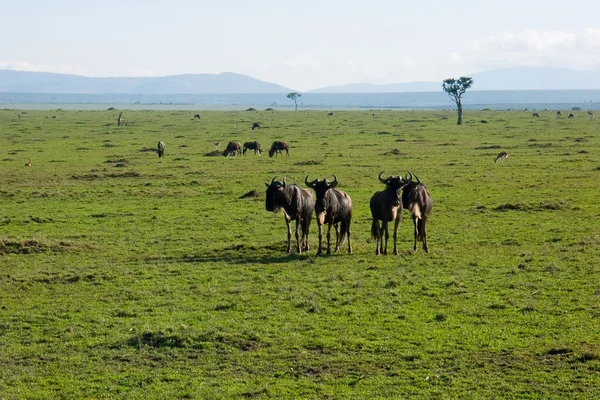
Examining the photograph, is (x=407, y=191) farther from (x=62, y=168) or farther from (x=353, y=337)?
(x=62, y=168)

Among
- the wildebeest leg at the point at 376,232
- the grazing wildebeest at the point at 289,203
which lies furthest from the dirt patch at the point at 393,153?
the grazing wildebeest at the point at 289,203

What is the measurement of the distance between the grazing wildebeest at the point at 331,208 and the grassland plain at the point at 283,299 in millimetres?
691

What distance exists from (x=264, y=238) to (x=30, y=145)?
131 ft

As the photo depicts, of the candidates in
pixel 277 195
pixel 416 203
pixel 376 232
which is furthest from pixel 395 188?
pixel 277 195

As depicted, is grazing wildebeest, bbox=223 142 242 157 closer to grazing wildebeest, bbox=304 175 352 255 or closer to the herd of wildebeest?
the herd of wildebeest

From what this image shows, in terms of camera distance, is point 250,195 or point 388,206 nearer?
point 388,206

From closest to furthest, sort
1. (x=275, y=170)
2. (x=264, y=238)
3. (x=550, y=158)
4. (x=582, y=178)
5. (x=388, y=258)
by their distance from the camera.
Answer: (x=388, y=258) < (x=264, y=238) < (x=582, y=178) < (x=275, y=170) < (x=550, y=158)

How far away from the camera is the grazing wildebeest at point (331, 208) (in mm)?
18328

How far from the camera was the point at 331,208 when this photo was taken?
18.7 meters

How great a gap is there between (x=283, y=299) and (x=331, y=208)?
4.64 m

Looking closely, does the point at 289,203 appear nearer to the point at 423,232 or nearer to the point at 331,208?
the point at 331,208

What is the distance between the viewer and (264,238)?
831 inches

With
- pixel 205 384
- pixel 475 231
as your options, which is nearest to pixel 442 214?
pixel 475 231

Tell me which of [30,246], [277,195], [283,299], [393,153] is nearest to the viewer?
[283,299]
